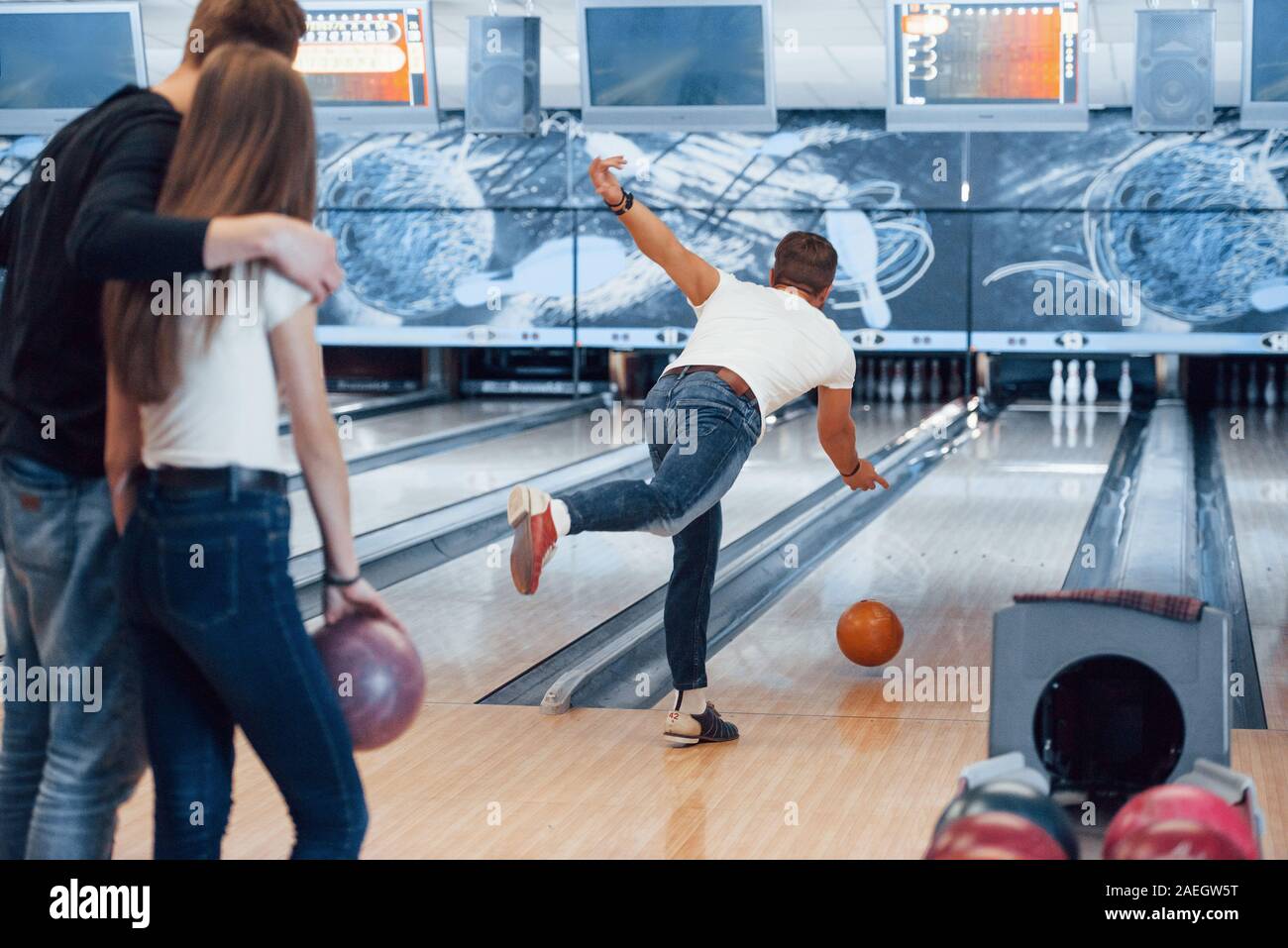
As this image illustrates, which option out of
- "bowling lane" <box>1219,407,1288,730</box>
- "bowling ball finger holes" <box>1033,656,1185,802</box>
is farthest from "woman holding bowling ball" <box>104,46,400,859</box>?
"bowling lane" <box>1219,407,1288,730</box>

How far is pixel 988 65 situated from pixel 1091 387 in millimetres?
4815

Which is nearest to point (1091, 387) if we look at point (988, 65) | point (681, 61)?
point (988, 65)

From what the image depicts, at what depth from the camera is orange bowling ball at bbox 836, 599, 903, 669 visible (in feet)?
11.1

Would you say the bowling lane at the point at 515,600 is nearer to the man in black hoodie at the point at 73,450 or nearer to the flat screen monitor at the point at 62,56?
the man in black hoodie at the point at 73,450

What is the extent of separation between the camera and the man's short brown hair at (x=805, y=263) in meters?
2.73

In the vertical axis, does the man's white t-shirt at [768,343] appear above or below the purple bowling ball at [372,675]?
above

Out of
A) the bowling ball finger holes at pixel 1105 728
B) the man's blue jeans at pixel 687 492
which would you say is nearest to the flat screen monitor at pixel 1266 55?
the man's blue jeans at pixel 687 492

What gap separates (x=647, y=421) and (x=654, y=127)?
3.22 metres

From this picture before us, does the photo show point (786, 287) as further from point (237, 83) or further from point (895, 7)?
point (895, 7)

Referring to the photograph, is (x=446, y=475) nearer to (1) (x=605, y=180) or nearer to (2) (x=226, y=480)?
(1) (x=605, y=180)

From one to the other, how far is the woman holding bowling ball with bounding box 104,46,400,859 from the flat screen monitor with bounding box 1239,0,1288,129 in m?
4.52

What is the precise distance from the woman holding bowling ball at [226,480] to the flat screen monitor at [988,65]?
434 centimetres

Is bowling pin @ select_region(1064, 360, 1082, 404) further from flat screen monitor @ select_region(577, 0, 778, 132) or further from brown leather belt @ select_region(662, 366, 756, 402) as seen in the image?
brown leather belt @ select_region(662, 366, 756, 402)
